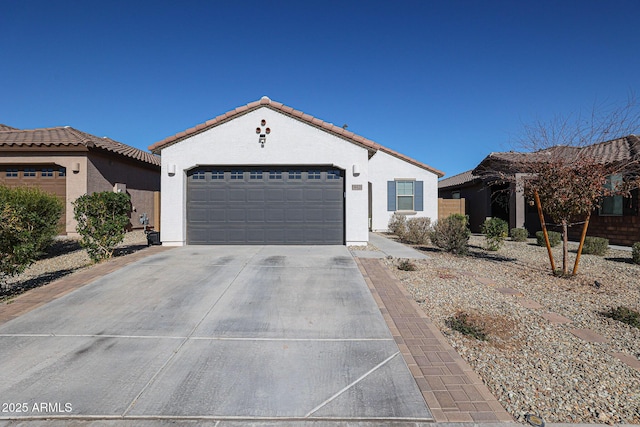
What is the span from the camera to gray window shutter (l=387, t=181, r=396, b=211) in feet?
59.0

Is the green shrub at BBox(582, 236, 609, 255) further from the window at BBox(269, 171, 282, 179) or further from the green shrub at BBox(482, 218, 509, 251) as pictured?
the window at BBox(269, 171, 282, 179)

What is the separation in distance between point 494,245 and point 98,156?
1639 cm

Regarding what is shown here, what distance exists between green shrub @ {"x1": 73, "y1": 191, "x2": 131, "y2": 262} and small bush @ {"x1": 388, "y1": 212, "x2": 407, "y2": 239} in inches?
406

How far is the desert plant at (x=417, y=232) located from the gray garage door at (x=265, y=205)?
11.2ft

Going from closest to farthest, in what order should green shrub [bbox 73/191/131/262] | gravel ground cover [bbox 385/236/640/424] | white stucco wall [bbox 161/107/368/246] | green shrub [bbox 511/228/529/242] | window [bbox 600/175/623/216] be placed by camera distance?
gravel ground cover [bbox 385/236/640/424]
green shrub [bbox 73/191/131/262]
white stucco wall [bbox 161/107/368/246]
window [bbox 600/175/623/216]
green shrub [bbox 511/228/529/242]

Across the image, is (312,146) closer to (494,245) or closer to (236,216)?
(236,216)

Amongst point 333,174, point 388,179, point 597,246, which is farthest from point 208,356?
point 388,179

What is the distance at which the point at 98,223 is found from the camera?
335 inches

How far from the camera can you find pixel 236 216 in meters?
11.1

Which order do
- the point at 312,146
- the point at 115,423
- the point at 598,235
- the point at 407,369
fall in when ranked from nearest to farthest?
the point at 115,423, the point at 407,369, the point at 312,146, the point at 598,235

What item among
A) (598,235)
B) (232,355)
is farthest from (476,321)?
(598,235)

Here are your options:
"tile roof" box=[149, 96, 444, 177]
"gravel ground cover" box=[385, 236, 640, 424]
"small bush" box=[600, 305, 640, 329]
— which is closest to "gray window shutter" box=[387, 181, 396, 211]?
"tile roof" box=[149, 96, 444, 177]

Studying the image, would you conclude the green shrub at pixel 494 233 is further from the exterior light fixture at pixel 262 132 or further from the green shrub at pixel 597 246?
the exterior light fixture at pixel 262 132

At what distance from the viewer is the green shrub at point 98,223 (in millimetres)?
8359
